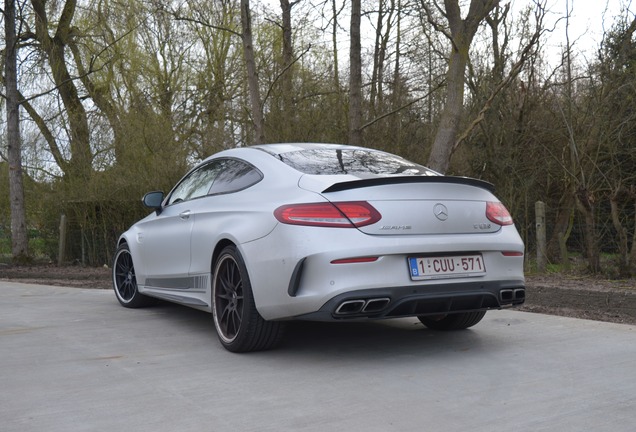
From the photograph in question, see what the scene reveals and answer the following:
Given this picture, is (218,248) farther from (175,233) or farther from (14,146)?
(14,146)

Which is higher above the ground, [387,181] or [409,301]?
[387,181]

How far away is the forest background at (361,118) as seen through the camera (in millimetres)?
11422

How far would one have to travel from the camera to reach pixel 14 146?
16641mm

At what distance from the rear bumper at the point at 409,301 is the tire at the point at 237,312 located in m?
0.42

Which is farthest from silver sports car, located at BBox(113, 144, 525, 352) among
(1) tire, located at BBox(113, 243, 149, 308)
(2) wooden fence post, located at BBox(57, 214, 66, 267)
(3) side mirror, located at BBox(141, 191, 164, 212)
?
(2) wooden fence post, located at BBox(57, 214, 66, 267)

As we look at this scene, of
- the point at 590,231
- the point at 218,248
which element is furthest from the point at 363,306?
the point at 590,231

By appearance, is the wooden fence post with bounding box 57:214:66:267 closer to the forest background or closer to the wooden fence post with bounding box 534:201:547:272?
the forest background

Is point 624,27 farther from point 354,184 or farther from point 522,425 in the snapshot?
point 522,425

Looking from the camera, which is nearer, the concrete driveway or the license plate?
the concrete driveway

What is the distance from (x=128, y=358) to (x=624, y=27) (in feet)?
34.4

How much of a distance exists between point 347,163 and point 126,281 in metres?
3.53

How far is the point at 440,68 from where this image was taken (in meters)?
17.5

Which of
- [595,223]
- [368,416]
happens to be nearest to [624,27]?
[595,223]

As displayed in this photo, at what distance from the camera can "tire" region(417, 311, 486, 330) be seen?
18.1 feet
